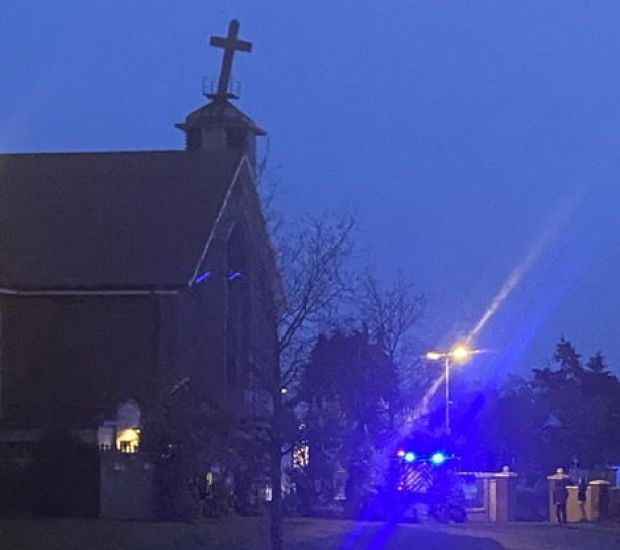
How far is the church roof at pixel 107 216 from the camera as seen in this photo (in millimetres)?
33531

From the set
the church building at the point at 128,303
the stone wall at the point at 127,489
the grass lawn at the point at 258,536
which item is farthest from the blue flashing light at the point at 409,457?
the stone wall at the point at 127,489

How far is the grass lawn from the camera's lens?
922 inches

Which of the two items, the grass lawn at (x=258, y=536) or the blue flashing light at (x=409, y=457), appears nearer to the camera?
the grass lawn at (x=258, y=536)

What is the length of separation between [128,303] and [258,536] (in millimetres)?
9553

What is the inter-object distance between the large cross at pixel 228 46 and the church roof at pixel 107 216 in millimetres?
19426

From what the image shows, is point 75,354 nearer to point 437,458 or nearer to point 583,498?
point 437,458

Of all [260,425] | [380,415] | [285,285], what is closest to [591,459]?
[380,415]

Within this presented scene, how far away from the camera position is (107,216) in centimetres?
3600

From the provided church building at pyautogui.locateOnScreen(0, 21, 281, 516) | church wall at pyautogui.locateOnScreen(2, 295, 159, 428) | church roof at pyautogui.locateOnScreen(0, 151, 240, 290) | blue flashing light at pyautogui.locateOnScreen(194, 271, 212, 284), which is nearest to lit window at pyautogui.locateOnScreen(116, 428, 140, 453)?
church building at pyautogui.locateOnScreen(0, 21, 281, 516)

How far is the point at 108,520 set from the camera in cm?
2705

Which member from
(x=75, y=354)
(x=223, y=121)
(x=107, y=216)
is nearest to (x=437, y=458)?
(x=75, y=354)

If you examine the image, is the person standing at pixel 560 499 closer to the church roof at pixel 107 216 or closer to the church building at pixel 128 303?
the church building at pixel 128 303

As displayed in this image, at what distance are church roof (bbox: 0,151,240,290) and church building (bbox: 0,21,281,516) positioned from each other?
43mm

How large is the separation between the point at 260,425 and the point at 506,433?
4119cm
